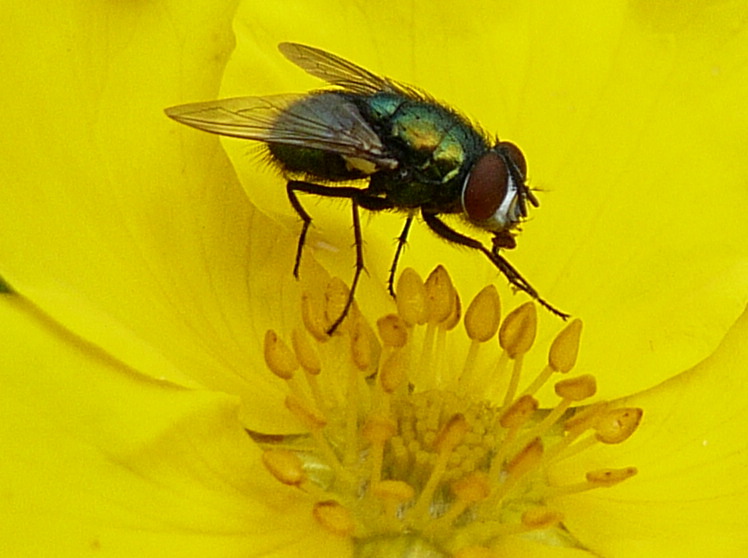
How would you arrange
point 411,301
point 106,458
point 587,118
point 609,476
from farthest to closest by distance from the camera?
point 587,118, point 411,301, point 609,476, point 106,458

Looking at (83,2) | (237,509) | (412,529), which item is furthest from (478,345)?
(83,2)

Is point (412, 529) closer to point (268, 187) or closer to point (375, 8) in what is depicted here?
point (268, 187)

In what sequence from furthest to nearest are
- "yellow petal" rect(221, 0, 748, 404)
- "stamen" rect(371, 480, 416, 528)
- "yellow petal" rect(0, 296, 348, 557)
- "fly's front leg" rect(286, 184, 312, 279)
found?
"yellow petal" rect(221, 0, 748, 404) < "fly's front leg" rect(286, 184, 312, 279) < "stamen" rect(371, 480, 416, 528) < "yellow petal" rect(0, 296, 348, 557)

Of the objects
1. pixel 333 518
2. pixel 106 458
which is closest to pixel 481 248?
pixel 333 518

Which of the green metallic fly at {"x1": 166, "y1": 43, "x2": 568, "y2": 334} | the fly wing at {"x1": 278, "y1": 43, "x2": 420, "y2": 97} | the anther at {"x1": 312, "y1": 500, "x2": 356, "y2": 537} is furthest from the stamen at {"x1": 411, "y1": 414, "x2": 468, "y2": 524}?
the fly wing at {"x1": 278, "y1": 43, "x2": 420, "y2": 97}

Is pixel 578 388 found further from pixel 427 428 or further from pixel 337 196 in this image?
pixel 337 196

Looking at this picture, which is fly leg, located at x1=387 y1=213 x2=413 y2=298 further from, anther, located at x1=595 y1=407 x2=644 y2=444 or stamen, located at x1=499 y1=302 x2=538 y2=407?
anther, located at x1=595 y1=407 x2=644 y2=444

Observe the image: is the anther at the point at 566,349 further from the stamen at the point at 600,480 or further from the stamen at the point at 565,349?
the stamen at the point at 600,480
